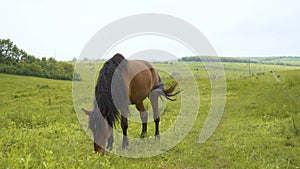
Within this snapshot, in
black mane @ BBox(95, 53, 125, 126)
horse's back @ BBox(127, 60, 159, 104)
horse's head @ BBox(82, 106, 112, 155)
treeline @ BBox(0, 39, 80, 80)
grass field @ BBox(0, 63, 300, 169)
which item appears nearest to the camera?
grass field @ BBox(0, 63, 300, 169)

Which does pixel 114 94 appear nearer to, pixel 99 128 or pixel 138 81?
pixel 99 128

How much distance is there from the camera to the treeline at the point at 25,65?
40.7m

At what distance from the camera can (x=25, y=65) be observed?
42.1 metres

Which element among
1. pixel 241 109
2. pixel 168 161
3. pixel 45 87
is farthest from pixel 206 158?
pixel 45 87

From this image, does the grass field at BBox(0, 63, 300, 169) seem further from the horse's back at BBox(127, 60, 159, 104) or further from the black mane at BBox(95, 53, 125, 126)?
the horse's back at BBox(127, 60, 159, 104)

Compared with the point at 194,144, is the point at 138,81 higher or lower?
higher

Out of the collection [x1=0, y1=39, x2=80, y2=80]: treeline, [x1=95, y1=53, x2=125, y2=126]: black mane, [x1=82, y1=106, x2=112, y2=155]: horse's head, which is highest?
[x1=0, y1=39, x2=80, y2=80]: treeline

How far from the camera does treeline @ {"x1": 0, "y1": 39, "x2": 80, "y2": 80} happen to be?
40.7 metres

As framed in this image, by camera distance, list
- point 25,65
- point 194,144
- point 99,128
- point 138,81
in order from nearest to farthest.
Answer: point 99,128, point 138,81, point 194,144, point 25,65

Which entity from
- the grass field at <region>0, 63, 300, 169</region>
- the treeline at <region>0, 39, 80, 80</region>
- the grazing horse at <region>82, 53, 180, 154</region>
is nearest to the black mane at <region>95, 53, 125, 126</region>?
the grazing horse at <region>82, 53, 180, 154</region>

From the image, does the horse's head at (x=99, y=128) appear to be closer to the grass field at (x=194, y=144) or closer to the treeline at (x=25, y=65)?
the grass field at (x=194, y=144)

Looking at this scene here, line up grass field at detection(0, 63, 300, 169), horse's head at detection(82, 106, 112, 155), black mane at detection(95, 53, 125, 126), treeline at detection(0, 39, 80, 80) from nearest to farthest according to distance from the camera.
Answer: grass field at detection(0, 63, 300, 169)
horse's head at detection(82, 106, 112, 155)
black mane at detection(95, 53, 125, 126)
treeline at detection(0, 39, 80, 80)

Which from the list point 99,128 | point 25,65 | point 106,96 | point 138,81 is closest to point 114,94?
point 106,96

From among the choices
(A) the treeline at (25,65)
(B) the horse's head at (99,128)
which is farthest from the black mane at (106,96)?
(A) the treeline at (25,65)
